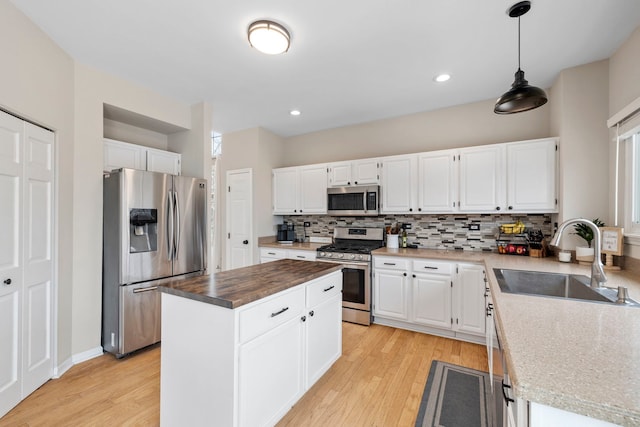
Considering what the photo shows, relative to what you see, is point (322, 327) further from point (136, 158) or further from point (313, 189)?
point (136, 158)

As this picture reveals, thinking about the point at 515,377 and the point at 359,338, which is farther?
the point at 359,338

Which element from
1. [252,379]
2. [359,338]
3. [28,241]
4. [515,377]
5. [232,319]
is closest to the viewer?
[515,377]

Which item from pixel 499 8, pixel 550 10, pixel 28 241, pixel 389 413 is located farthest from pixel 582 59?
pixel 28 241

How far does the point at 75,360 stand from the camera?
2.55 meters

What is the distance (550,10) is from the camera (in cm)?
188

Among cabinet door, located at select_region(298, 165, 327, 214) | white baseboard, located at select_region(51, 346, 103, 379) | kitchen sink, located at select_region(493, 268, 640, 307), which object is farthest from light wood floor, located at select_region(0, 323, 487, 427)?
cabinet door, located at select_region(298, 165, 327, 214)

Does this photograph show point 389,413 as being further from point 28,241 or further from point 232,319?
point 28,241

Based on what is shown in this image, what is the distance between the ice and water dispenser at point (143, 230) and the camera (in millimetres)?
2695

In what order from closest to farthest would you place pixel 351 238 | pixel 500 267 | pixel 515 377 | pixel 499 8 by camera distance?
1. pixel 515 377
2. pixel 499 8
3. pixel 500 267
4. pixel 351 238

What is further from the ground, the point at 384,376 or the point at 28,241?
the point at 28,241

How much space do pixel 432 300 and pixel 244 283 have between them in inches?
89.2

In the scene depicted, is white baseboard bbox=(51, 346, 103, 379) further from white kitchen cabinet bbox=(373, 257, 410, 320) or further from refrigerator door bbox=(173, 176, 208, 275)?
white kitchen cabinet bbox=(373, 257, 410, 320)

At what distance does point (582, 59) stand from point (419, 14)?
1.73 meters

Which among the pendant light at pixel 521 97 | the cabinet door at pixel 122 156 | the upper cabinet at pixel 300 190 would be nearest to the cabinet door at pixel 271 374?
the pendant light at pixel 521 97
